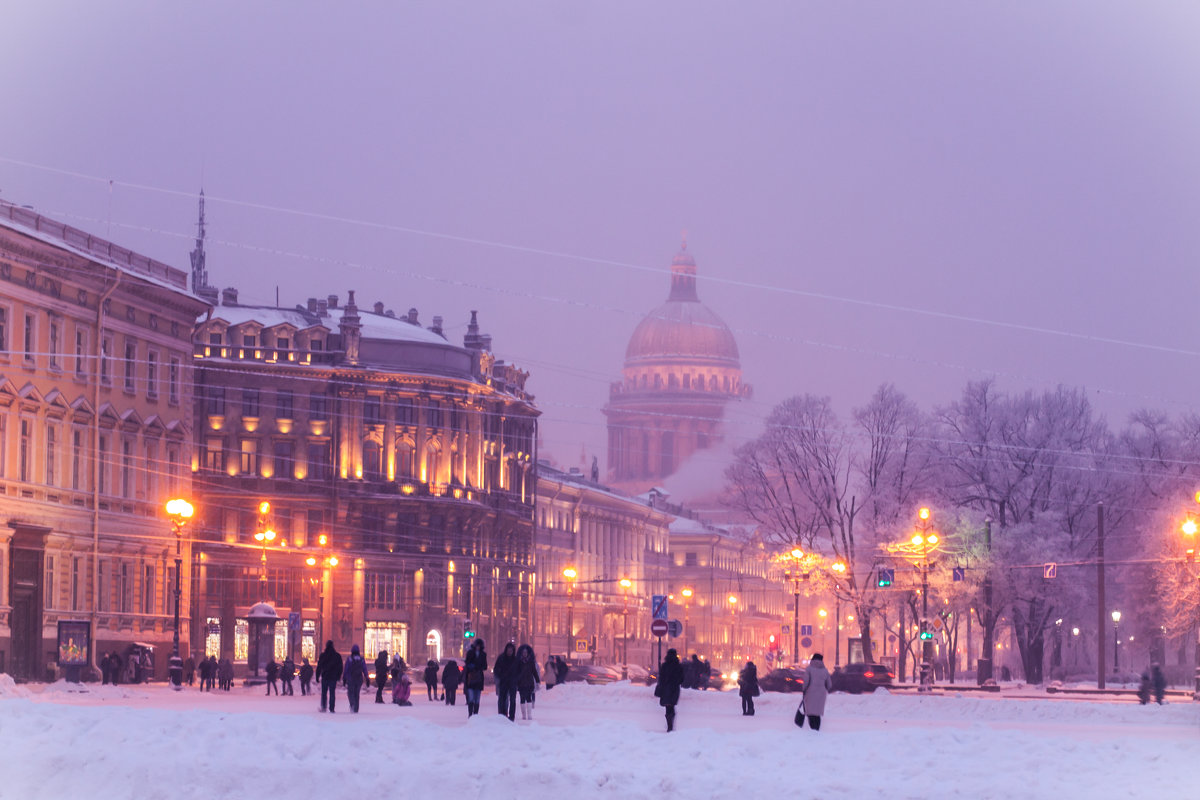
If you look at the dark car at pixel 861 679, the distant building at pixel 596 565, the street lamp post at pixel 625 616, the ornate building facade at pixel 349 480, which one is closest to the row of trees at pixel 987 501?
the dark car at pixel 861 679

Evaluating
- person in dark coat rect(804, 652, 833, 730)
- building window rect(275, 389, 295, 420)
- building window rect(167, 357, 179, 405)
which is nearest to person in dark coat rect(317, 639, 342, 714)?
person in dark coat rect(804, 652, 833, 730)

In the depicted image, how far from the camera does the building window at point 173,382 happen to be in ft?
271

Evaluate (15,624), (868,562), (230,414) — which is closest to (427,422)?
(230,414)

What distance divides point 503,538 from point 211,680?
224ft

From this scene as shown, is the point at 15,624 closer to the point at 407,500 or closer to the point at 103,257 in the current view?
the point at 103,257

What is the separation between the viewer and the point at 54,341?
7138 centimetres

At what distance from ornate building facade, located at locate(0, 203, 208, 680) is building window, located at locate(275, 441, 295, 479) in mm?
31081

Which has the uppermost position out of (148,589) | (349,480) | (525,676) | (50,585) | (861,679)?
(349,480)

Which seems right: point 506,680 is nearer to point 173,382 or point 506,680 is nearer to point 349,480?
point 173,382

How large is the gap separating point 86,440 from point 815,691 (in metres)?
42.7

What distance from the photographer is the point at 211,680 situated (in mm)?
66125

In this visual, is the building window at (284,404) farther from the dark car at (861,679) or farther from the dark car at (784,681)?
the dark car at (861,679)

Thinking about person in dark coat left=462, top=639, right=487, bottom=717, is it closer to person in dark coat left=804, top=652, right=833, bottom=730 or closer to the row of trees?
person in dark coat left=804, top=652, right=833, bottom=730

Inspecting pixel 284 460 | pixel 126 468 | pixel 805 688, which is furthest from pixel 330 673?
pixel 284 460
